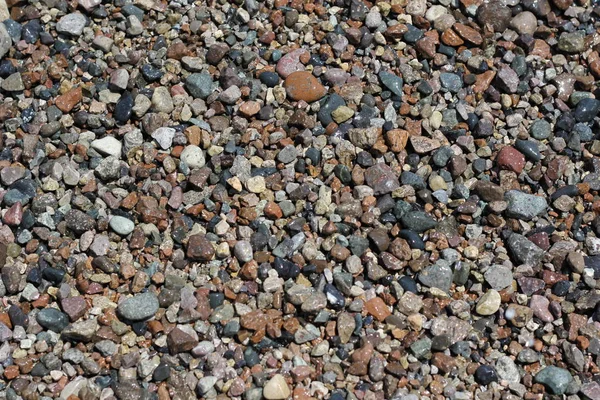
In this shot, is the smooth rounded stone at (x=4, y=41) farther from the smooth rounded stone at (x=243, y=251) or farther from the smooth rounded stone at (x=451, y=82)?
the smooth rounded stone at (x=451, y=82)

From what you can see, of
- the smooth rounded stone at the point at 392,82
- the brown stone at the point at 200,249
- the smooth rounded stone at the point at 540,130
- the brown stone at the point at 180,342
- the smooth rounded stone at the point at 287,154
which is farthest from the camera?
the smooth rounded stone at the point at 392,82

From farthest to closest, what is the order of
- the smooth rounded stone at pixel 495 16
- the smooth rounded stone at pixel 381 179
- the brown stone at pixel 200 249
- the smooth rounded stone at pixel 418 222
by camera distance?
1. the smooth rounded stone at pixel 495 16
2. the smooth rounded stone at pixel 381 179
3. the smooth rounded stone at pixel 418 222
4. the brown stone at pixel 200 249

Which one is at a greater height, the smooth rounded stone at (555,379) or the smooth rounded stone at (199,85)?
the smooth rounded stone at (199,85)

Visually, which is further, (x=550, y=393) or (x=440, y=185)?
(x=440, y=185)

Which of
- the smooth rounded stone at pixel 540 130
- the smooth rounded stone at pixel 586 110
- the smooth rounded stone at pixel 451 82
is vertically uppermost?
the smooth rounded stone at pixel 586 110

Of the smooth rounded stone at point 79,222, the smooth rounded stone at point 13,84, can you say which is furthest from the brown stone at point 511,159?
the smooth rounded stone at point 13,84

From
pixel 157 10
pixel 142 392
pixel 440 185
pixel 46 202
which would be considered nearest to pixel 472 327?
pixel 440 185

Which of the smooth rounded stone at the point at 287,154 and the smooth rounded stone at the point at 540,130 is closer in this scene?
the smooth rounded stone at the point at 287,154

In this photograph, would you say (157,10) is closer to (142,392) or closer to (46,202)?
(46,202)
